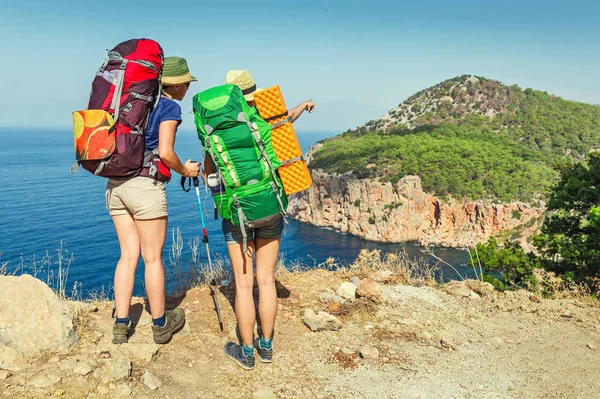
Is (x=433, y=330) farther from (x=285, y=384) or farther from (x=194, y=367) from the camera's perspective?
(x=194, y=367)

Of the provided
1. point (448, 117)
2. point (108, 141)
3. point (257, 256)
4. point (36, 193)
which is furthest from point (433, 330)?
point (448, 117)

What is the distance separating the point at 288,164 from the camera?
324 cm

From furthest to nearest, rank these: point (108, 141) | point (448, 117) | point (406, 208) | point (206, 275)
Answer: point (448, 117), point (406, 208), point (206, 275), point (108, 141)

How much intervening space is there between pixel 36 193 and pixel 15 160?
4724 centimetres

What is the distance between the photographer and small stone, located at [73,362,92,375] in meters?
2.94

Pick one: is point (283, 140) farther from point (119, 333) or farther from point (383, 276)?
point (383, 276)

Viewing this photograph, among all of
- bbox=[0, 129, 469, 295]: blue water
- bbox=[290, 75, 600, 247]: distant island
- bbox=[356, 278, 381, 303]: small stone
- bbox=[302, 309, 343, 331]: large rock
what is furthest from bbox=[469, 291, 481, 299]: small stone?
bbox=[290, 75, 600, 247]: distant island

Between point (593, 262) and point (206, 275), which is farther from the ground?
point (206, 275)

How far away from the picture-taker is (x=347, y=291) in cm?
502

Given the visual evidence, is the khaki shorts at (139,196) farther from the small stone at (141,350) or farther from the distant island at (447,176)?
the distant island at (447,176)

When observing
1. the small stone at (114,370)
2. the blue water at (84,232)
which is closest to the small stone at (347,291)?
the small stone at (114,370)

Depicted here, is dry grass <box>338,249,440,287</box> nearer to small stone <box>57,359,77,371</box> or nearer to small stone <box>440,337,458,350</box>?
small stone <box>440,337,458,350</box>

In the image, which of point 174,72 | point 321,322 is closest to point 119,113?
point 174,72

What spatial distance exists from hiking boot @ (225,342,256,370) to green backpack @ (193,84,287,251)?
1.06 m
